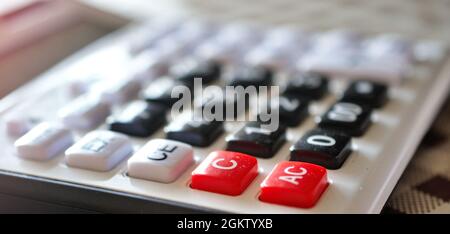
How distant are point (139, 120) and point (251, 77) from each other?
0.32 feet

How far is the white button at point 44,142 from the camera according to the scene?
34cm

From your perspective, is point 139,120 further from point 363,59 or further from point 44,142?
point 363,59

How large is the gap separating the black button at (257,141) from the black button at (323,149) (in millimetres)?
13

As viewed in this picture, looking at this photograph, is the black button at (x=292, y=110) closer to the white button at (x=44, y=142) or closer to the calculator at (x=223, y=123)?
the calculator at (x=223, y=123)

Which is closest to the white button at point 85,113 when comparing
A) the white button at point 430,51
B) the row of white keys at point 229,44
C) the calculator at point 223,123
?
the calculator at point 223,123

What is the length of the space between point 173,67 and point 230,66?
0.13ft

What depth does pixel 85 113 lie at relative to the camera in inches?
14.9

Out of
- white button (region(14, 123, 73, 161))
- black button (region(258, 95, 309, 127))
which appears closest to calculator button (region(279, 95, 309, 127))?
black button (region(258, 95, 309, 127))

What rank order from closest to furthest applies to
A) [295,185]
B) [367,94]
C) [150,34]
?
[295,185] → [367,94] → [150,34]

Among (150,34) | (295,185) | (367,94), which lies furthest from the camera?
(150,34)

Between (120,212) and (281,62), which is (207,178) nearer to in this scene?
(120,212)

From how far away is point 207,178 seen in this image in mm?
304

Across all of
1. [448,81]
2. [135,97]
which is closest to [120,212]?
[135,97]

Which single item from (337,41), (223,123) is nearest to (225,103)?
(223,123)
